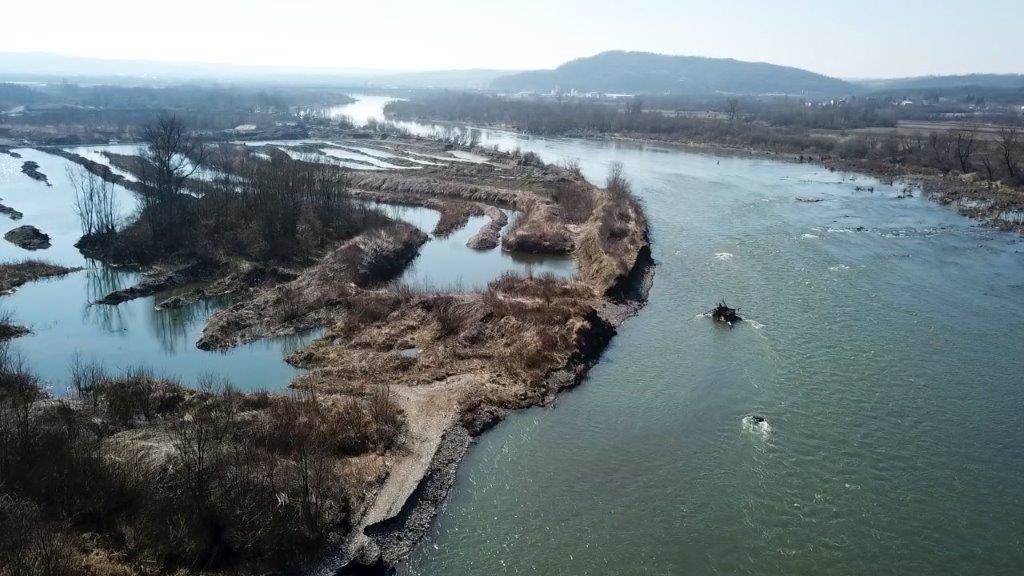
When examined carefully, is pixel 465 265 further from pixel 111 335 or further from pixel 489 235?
pixel 111 335

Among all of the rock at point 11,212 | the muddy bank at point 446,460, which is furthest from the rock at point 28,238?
the muddy bank at point 446,460

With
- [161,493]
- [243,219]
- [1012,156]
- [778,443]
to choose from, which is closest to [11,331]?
[243,219]

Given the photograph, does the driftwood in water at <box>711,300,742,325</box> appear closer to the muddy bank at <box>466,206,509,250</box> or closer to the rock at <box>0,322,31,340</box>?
the muddy bank at <box>466,206,509,250</box>

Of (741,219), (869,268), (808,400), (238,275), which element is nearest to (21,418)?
(238,275)

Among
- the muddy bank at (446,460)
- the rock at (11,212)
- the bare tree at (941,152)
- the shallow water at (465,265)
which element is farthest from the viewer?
the bare tree at (941,152)

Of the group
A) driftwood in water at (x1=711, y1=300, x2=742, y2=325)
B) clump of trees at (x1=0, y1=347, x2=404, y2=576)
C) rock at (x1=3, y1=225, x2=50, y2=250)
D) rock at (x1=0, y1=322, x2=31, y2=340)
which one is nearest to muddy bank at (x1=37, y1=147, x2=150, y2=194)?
rock at (x1=3, y1=225, x2=50, y2=250)

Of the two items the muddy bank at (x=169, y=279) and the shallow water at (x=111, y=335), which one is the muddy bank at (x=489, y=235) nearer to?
the muddy bank at (x=169, y=279)
